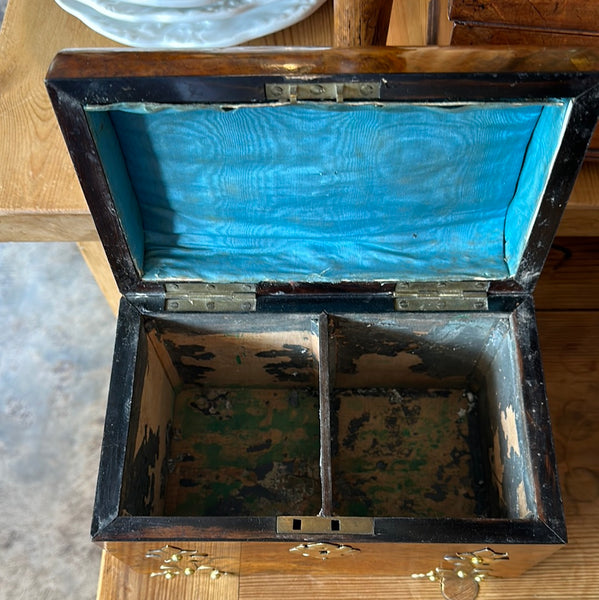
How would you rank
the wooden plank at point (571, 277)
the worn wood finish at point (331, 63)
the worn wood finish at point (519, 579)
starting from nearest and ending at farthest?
the worn wood finish at point (331, 63) < the worn wood finish at point (519, 579) < the wooden plank at point (571, 277)

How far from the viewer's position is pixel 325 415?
0.99 metres

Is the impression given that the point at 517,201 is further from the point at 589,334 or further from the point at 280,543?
the point at 280,543

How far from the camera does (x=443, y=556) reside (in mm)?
923

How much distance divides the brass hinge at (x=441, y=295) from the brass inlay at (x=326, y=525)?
1.11 ft

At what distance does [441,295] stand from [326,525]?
0.40 m

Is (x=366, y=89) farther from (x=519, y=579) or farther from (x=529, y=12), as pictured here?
(x=519, y=579)

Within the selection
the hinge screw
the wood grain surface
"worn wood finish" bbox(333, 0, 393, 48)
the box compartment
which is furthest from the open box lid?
the wood grain surface

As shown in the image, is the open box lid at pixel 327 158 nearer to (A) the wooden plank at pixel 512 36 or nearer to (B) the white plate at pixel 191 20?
(A) the wooden plank at pixel 512 36

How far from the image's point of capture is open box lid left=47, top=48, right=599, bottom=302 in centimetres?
73

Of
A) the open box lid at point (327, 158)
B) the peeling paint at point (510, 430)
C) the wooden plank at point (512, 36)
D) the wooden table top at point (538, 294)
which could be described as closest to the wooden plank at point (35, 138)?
the wooden table top at point (538, 294)

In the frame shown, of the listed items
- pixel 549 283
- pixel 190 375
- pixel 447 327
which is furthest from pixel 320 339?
pixel 549 283

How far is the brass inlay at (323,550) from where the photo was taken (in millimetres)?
880

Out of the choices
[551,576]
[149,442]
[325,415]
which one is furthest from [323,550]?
[551,576]

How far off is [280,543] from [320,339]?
1.03 feet
